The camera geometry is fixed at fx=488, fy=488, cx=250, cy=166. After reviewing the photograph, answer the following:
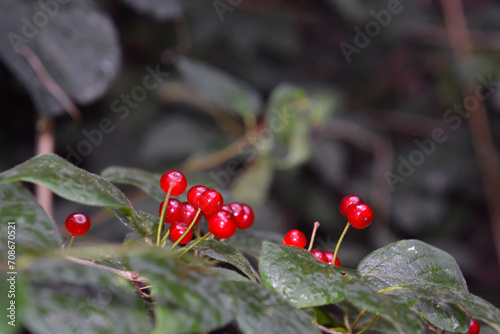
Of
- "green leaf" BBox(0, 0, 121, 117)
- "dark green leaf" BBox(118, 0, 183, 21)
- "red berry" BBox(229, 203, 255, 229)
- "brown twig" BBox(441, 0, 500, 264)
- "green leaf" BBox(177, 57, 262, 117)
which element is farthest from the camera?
"brown twig" BBox(441, 0, 500, 264)

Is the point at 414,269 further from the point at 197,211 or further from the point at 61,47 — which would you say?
the point at 61,47

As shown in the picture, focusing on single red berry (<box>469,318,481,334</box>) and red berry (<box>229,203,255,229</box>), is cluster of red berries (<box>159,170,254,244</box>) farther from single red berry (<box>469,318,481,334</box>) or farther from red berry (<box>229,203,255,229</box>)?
single red berry (<box>469,318,481,334</box>)

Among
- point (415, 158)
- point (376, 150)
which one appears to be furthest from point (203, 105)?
point (415, 158)

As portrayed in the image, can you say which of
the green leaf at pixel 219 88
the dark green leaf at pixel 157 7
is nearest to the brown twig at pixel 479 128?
the green leaf at pixel 219 88

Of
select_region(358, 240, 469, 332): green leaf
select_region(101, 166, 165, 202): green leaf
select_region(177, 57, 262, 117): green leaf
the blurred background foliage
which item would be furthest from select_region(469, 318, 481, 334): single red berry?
select_region(177, 57, 262, 117): green leaf

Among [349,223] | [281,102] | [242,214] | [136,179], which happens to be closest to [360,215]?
[349,223]
